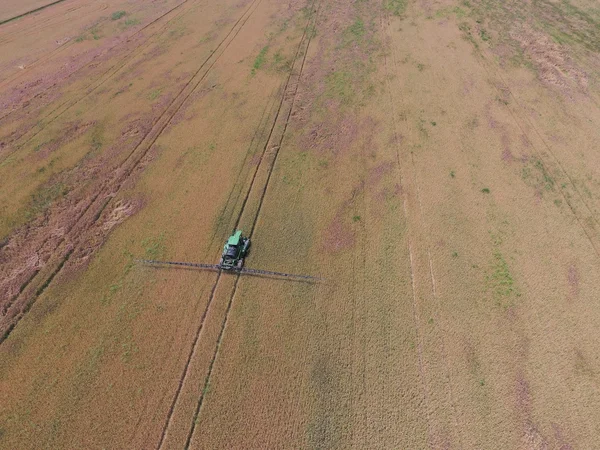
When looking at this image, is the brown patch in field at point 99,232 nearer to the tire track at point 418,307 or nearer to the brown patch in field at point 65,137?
the brown patch in field at point 65,137

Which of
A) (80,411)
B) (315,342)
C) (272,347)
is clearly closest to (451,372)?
(315,342)

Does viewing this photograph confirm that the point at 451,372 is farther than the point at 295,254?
No

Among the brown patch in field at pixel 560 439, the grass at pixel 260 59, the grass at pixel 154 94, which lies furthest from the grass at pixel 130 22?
the brown patch in field at pixel 560 439

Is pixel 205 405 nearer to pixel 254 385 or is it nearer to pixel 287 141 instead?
pixel 254 385

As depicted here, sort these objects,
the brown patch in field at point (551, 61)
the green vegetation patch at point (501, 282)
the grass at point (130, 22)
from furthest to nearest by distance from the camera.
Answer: the grass at point (130, 22) < the brown patch in field at point (551, 61) < the green vegetation patch at point (501, 282)

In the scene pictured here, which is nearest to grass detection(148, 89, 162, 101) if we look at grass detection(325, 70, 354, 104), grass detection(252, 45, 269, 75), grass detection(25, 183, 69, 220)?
grass detection(252, 45, 269, 75)

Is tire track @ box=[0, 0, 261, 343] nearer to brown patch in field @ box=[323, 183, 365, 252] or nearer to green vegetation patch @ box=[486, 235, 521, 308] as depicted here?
brown patch in field @ box=[323, 183, 365, 252]
